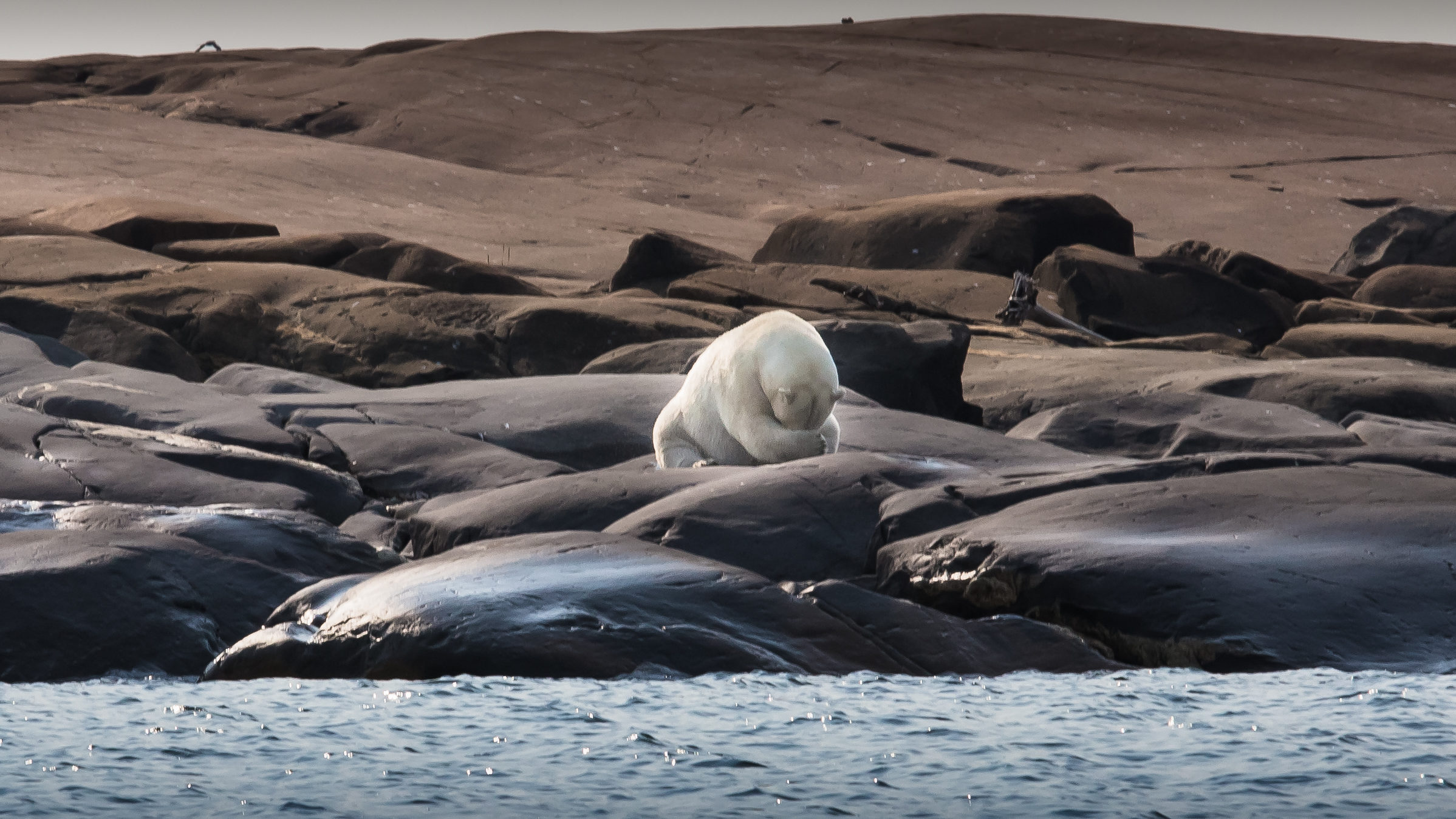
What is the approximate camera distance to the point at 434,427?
37.8 feet

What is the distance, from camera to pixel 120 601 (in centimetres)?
685

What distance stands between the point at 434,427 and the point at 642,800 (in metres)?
7.24

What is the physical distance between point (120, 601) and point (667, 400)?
558 cm

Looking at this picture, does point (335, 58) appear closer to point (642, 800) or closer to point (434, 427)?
point (434, 427)

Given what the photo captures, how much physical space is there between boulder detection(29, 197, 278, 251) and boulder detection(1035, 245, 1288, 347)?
1218cm

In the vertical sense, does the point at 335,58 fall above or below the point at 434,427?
above

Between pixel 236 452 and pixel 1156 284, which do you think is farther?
pixel 1156 284

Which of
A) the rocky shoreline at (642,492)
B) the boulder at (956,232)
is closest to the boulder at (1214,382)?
the rocky shoreline at (642,492)

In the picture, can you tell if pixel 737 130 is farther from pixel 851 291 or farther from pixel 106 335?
pixel 106 335

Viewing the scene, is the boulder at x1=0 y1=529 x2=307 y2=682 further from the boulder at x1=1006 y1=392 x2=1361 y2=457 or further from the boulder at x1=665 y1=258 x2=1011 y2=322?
the boulder at x1=665 y1=258 x2=1011 y2=322

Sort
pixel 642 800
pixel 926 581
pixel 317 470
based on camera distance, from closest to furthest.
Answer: pixel 642 800, pixel 926 581, pixel 317 470

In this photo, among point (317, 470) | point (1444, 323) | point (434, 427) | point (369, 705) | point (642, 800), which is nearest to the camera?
point (642, 800)

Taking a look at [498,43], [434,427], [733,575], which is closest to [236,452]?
[434,427]

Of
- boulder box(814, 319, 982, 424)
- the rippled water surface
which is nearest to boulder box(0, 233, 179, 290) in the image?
boulder box(814, 319, 982, 424)
